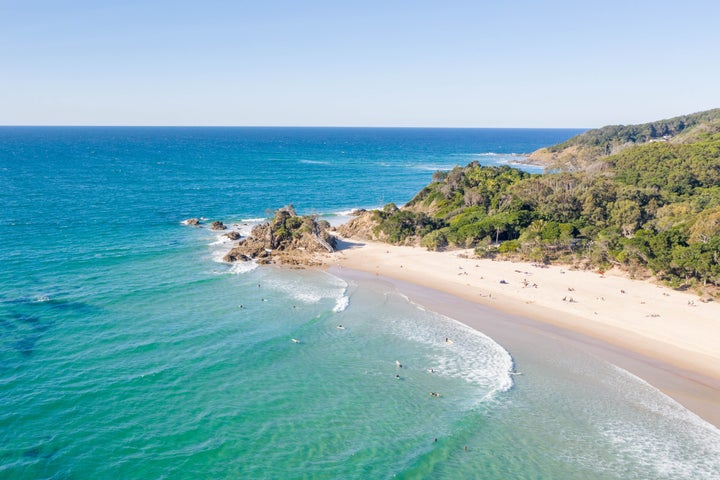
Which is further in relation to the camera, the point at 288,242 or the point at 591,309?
the point at 288,242

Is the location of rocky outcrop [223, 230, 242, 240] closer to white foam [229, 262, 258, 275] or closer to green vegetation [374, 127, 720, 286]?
white foam [229, 262, 258, 275]

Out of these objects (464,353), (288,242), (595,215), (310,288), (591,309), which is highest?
(595,215)

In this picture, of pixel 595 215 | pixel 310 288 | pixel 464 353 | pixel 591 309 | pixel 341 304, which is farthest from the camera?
pixel 595 215

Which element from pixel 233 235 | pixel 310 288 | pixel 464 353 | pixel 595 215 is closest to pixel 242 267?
pixel 310 288

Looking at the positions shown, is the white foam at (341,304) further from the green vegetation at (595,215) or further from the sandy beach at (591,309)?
the green vegetation at (595,215)

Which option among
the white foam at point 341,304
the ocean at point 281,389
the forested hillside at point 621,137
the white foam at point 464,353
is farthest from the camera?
the forested hillside at point 621,137

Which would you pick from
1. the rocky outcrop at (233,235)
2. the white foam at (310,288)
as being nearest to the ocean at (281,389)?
the white foam at (310,288)

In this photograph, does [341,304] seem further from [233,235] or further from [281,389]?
[233,235]
